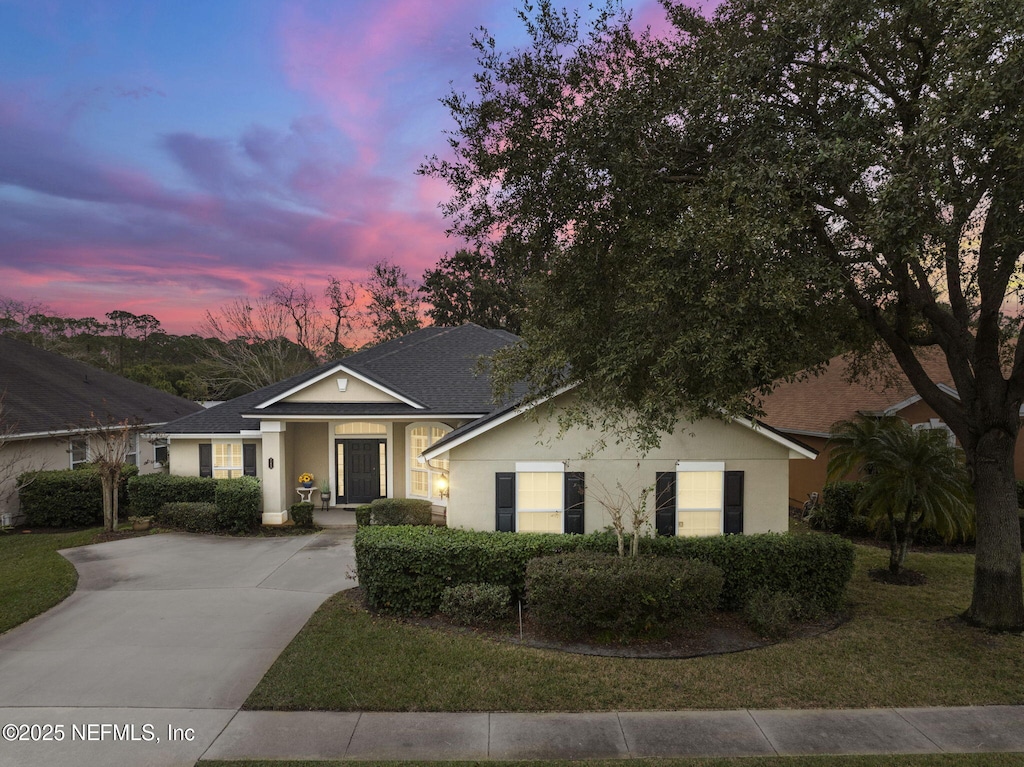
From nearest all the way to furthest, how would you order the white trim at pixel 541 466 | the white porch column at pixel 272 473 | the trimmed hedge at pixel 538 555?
the trimmed hedge at pixel 538 555 < the white trim at pixel 541 466 < the white porch column at pixel 272 473

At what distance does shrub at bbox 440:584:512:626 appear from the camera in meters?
8.74

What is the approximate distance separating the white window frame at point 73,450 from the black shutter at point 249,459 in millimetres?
5876

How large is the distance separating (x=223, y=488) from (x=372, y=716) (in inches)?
450

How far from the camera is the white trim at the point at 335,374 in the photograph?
16.2m

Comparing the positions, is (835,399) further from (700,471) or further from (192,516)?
(192,516)

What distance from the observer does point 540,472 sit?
11.2m

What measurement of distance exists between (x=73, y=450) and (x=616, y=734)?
21119mm

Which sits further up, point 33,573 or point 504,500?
point 504,500

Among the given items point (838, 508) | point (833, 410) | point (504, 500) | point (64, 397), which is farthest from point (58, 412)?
point (833, 410)

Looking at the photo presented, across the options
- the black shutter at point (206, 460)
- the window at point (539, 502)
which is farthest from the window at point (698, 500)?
the black shutter at point (206, 460)

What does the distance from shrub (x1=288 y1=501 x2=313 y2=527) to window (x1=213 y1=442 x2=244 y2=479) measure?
10.4ft

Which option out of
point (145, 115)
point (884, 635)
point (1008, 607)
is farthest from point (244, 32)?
point (1008, 607)

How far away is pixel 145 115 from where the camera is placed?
53.5 feet

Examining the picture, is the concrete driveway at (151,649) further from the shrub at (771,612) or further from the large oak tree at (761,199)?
the shrub at (771,612)
